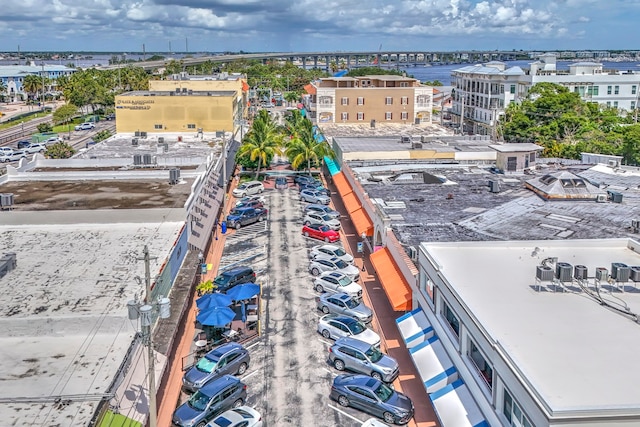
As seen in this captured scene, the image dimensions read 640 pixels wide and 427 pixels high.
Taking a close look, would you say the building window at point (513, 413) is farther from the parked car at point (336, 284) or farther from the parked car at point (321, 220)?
the parked car at point (321, 220)

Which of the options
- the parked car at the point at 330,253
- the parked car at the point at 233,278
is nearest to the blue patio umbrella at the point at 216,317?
the parked car at the point at 233,278

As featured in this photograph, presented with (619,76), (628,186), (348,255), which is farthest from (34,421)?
(619,76)

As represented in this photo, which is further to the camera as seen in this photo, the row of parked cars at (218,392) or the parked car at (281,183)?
the parked car at (281,183)

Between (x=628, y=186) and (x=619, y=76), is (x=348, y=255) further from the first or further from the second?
(x=619, y=76)

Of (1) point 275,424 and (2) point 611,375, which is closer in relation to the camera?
(2) point 611,375

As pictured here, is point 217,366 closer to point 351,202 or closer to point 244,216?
point 351,202

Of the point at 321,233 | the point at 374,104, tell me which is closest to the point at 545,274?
the point at 321,233

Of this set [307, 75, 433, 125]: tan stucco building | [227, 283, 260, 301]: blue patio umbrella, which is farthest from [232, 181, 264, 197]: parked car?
[307, 75, 433, 125]: tan stucco building
